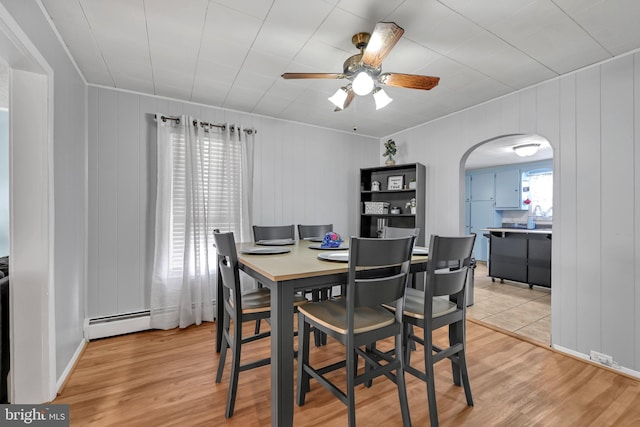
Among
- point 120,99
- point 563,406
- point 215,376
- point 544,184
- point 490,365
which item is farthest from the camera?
point 544,184

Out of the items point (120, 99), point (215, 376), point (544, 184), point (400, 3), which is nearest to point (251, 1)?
point (400, 3)

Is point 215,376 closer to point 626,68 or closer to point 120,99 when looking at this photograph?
point 120,99

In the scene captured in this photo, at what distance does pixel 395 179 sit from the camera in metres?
4.00

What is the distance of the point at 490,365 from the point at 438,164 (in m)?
2.29

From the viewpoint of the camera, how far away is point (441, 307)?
1.77 meters

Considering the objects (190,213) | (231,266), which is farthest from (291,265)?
(190,213)

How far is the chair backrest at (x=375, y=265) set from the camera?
1.34 meters

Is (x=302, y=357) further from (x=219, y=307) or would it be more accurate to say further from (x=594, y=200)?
(x=594, y=200)

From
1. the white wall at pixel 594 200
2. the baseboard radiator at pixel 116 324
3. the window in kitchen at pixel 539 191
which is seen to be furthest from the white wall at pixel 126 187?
the window in kitchen at pixel 539 191

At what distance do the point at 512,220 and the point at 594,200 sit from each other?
192 inches

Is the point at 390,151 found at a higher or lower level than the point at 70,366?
higher

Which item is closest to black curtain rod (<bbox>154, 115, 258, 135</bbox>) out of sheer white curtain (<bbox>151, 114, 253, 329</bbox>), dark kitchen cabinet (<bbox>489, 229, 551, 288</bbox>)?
sheer white curtain (<bbox>151, 114, 253, 329</bbox>)

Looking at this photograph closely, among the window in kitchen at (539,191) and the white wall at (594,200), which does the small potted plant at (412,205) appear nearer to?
the white wall at (594,200)

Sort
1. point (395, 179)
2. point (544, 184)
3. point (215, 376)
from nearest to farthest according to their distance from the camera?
point (215, 376) < point (395, 179) < point (544, 184)
